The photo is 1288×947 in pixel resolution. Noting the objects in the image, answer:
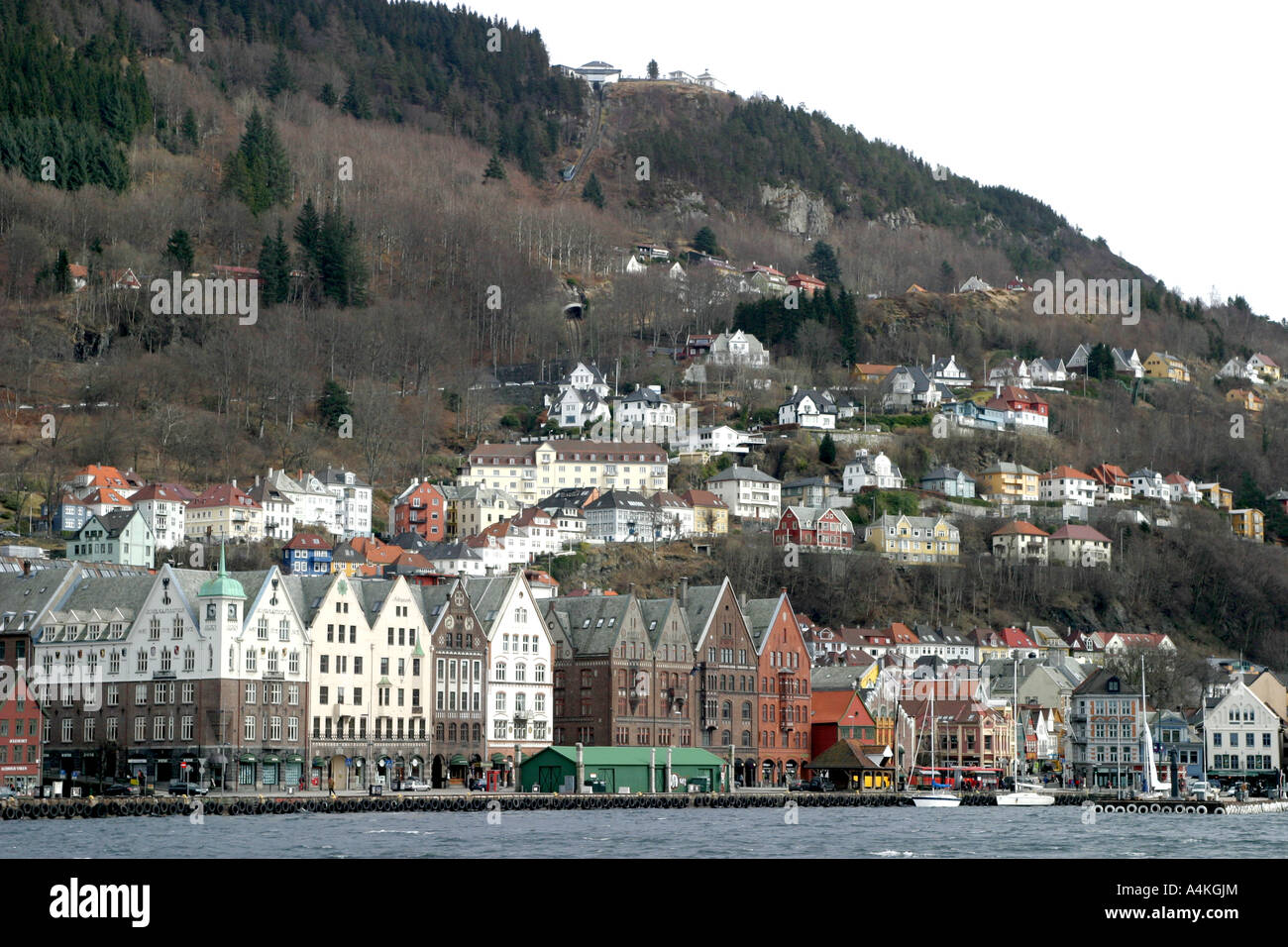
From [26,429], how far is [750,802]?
99.9m

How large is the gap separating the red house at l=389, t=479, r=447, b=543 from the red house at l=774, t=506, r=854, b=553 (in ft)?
105

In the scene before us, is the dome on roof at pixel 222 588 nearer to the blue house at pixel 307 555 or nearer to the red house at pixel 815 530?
the blue house at pixel 307 555

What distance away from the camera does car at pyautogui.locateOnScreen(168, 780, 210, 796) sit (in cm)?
8719

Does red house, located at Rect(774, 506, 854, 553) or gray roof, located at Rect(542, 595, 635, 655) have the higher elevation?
red house, located at Rect(774, 506, 854, 553)

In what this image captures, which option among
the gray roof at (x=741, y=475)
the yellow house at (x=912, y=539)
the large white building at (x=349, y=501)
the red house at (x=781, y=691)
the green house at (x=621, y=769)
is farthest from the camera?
the gray roof at (x=741, y=475)

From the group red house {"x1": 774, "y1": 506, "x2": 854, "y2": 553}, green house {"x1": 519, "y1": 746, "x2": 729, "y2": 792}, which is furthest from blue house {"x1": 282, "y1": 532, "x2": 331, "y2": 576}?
green house {"x1": 519, "y1": 746, "x2": 729, "y2": 792}

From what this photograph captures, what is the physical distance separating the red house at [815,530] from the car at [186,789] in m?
87.1

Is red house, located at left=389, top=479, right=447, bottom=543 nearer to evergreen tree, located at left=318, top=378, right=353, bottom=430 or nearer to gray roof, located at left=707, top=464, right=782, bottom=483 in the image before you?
evergreen tree, located at left=318, top=378, right=353, bottom=430

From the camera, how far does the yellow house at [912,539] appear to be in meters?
175

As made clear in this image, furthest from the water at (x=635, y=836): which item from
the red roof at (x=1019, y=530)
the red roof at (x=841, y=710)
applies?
the red roof at (x=1019, y=530)

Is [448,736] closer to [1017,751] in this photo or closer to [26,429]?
[1017,751]

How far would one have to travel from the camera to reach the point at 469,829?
6800 centimetres

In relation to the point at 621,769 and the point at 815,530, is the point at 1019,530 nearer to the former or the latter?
the point at 815,530
